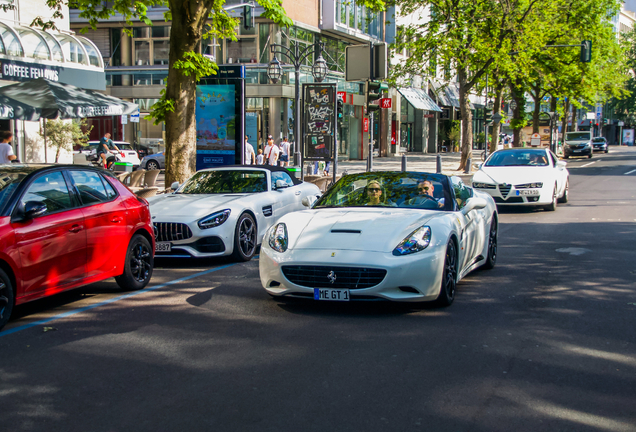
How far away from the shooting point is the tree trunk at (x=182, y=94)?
15.0m

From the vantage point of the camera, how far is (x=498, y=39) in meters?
33.0

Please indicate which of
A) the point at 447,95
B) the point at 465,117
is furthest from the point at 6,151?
the point at 447,95

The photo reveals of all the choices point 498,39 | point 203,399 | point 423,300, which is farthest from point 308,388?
point 498,39

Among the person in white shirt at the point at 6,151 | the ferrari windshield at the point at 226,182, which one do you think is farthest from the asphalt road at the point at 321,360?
the person in white shirt at the point at 6,151

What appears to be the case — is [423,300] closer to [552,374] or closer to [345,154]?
[552,374]

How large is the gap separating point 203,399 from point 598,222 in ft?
39.4

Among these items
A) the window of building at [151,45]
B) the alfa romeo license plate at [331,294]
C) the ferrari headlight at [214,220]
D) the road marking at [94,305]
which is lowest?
the road marking at [94,305]

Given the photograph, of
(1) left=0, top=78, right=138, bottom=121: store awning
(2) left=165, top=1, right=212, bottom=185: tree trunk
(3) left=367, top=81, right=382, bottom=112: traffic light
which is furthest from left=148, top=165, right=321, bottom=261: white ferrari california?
(3) left=367, top=81, right=382, bottom=112: traffic light

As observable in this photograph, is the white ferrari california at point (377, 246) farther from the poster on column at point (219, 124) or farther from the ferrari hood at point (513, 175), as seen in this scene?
the poster on column at point (219, 124)

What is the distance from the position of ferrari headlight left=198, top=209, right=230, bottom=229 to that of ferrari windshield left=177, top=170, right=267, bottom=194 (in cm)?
119

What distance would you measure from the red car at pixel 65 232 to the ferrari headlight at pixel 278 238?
172 centimetres

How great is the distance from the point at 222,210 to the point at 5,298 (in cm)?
419

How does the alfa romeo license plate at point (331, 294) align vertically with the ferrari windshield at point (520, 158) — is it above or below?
below

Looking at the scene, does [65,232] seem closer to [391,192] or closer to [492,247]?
[391,192]
